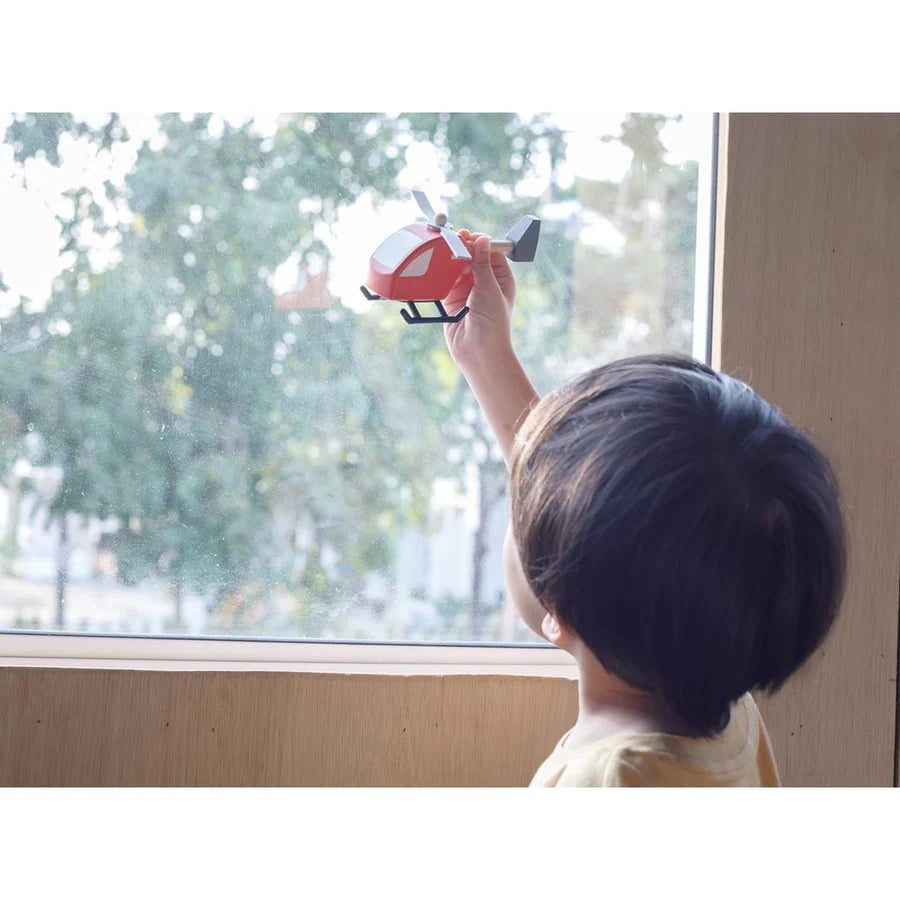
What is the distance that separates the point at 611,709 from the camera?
2.16ft

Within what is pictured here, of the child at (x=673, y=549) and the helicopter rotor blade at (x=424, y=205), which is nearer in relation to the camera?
the child at (x=673, y=549)

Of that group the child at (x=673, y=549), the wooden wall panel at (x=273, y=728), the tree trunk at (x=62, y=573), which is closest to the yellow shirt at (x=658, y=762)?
the child at (x=673, y=549)

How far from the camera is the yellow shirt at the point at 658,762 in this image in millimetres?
594

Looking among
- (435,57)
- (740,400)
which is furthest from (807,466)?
(435,57)

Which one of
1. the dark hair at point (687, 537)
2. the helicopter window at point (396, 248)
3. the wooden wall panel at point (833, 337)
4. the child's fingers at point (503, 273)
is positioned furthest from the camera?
the wooden wall panel at point (833, 337)

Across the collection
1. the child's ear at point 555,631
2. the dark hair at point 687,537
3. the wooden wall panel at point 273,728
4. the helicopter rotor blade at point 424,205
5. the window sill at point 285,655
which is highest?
the helicopter rotor blade at point 424,205

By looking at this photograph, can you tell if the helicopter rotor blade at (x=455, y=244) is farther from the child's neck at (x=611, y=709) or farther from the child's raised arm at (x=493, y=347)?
the child's neck at (x=611, y=709)

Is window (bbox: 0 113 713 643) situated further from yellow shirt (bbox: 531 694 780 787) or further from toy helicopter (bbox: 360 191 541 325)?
yellow shirt (bbox: 531 694 780 787)

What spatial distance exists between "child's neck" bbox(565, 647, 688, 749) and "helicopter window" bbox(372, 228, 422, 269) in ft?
1.10

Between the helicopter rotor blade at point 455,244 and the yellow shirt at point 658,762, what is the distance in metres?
0.39

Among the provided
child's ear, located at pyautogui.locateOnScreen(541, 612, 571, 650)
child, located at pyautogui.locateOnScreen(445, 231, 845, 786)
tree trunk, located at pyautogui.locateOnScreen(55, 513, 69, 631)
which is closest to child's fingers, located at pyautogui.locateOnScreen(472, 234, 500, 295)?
child, located at pyautogui.locateOnScreen(445, 231, 845, 786)

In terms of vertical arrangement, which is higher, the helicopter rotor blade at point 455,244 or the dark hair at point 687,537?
the helicopter rotor blade at point 455,244

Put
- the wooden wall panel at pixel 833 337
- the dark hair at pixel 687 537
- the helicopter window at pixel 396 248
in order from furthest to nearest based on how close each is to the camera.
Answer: the wooden wall panel at pixel 833 337 < the helicopter window at pixel 396 248 < the dark hair at pixel 687 537

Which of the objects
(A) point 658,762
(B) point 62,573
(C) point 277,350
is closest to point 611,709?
(A) point 658,762
